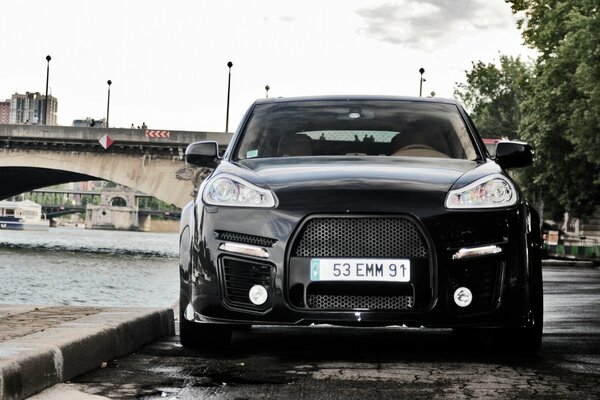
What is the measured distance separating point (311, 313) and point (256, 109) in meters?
2.14

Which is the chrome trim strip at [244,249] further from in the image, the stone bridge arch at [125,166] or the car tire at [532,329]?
the stone bridge arch at [125,166]

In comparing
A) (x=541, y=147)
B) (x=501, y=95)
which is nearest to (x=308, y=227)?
(x=541, y=147)

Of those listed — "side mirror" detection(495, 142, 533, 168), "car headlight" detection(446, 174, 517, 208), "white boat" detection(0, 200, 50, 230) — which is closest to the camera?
"car headlight" detection(446, 174, 517, 208)

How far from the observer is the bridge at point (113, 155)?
192 feet

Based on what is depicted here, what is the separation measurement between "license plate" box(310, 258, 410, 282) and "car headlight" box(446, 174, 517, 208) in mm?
468

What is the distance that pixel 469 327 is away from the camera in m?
6.08

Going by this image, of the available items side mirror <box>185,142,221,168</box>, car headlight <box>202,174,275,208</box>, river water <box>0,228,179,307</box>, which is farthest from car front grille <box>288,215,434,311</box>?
river water <box>0,228,179,307</box>

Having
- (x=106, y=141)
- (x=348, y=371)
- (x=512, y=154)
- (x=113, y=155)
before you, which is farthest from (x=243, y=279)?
(x=113, y=155)

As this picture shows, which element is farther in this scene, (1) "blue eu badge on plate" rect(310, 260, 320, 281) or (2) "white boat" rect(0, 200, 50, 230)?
(2) "white boat" rect(0, 200, 50, 230)

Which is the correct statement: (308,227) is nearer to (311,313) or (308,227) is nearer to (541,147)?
(311,313)

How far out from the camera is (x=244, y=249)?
6.05 meters

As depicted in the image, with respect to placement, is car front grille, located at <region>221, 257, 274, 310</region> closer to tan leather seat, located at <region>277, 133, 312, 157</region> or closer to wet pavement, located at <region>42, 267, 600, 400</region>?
wet pavement, located at <region>42, 267, 600, 400</region>

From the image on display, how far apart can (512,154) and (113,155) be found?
5349 cm

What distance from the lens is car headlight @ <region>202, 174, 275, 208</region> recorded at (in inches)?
241
